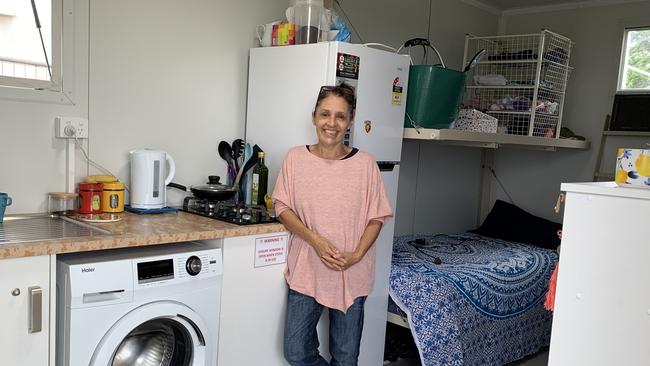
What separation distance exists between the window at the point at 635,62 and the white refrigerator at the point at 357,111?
7.63 feet

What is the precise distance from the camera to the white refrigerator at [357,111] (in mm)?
2424

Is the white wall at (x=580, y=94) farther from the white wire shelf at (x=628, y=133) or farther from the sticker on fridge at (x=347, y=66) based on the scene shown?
the sticker on fridge at (x=347, y=66)

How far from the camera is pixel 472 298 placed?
2.90 meters

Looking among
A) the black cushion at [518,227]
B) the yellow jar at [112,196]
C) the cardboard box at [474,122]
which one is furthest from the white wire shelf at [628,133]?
the yellow jar at [112,196]

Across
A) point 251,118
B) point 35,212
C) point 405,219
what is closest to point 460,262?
point 405,219

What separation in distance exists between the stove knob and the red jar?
52cm

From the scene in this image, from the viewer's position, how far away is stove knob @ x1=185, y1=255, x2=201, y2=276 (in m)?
2.01

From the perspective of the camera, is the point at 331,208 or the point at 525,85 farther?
the point at 525,85

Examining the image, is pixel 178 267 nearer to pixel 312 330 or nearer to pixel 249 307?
pixel 249 307

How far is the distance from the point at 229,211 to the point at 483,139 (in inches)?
65.0

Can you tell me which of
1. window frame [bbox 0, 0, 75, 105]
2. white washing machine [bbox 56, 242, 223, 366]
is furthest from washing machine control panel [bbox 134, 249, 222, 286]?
window frame [bbox 0, 0, 75, 105]

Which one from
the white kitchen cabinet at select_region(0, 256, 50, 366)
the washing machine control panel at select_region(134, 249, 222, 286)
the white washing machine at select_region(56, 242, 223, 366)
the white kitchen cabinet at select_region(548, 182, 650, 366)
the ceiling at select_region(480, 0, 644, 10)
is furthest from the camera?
the ceiling at select_region(480, 0, 644, 10)

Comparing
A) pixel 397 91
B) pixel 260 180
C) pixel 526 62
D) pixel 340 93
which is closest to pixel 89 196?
pixel 260 180

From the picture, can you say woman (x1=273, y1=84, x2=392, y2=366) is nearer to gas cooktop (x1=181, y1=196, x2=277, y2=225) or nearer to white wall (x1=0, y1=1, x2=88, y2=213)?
gas cooktop (x1=181, y1=196, x2=277, y2=225)
